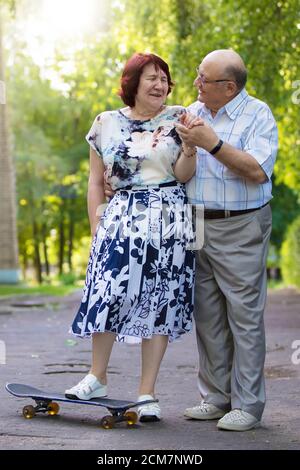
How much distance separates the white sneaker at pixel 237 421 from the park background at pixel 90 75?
2197mm

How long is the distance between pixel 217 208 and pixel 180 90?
12394 mm

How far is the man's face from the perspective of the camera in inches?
239

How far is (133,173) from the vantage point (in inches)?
247

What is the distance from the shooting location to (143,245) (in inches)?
245

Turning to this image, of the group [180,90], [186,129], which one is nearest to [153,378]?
[186,129]

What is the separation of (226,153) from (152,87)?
66 cm

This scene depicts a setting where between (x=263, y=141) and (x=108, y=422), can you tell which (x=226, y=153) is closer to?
(x=263, y=141)

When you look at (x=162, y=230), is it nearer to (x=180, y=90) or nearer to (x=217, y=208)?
(x=217, y=208)

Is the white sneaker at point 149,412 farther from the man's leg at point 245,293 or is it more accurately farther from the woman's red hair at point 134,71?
the woman's red hair at point 134,71

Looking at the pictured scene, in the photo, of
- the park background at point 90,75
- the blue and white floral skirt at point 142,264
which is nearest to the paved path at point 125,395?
the blue and white floral skirt at point 142,264

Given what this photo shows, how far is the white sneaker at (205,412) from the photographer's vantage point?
251 inches

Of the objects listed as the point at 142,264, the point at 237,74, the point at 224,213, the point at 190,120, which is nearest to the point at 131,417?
the point at 142,264

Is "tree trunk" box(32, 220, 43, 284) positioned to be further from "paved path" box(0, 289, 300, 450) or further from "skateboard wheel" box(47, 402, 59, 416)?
"skateboard wheel" box(47, 402, 59, 416)

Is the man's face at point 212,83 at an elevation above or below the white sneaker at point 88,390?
above
